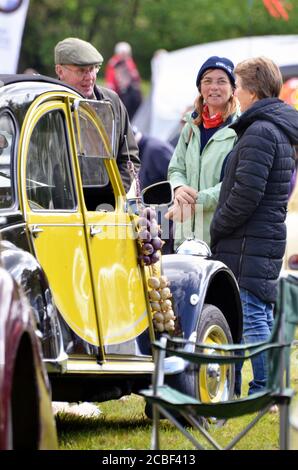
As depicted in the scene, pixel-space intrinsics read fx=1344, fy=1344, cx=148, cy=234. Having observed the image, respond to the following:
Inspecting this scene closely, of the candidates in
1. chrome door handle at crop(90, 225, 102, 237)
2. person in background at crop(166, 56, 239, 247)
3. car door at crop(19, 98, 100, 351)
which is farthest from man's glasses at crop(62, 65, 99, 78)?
chrome door handle at crop(90, 225, 102, 237)

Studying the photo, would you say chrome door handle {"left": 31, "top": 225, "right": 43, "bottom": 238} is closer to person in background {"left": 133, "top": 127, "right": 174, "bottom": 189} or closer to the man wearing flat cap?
the man wearing flat cap

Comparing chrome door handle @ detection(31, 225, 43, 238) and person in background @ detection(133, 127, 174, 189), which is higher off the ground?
chrome door handle @ detection(31, 225, 43, 238)

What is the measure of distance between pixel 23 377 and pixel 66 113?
2.16 m

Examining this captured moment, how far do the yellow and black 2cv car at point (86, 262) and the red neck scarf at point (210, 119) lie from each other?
4.10 feet

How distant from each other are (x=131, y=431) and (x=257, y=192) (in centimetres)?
158

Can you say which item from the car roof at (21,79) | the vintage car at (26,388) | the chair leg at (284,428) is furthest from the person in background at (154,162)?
the vintage car at (26,388)

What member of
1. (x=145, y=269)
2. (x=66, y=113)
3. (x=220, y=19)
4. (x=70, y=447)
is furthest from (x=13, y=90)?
(x=220, y=19)

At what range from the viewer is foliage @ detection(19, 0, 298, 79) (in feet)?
113

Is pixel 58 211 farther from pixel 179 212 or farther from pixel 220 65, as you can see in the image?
pixel 220 65

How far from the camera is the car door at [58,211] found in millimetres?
6289

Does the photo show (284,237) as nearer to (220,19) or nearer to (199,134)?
(199,134)

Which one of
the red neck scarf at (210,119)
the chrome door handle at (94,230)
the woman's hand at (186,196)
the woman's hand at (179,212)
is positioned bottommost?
the woman's hand at (179,212)

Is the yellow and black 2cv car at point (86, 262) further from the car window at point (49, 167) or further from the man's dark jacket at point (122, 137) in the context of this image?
the man's dark jacket at point (122, 137)

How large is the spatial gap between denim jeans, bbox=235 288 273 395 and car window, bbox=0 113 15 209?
2.27 m
